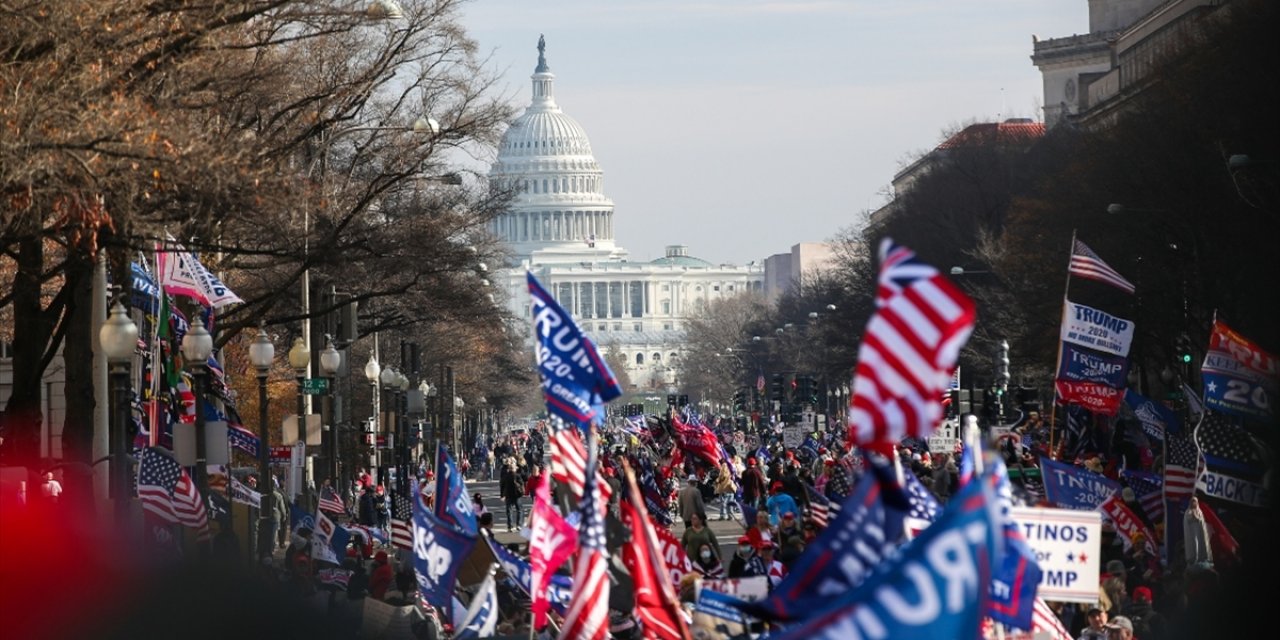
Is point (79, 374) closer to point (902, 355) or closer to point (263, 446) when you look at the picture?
point (263, 446)

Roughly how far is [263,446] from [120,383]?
7832 millimetres

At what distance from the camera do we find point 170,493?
2500 cm

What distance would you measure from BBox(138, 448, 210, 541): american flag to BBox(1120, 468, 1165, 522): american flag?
8.49 metres

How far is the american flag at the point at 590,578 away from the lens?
Answer: 464 inches

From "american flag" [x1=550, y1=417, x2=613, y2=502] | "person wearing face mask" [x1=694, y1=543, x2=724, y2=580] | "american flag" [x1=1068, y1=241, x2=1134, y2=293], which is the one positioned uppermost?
"american flag" [x1=1068, y1=241, x2=1134, y2=293]

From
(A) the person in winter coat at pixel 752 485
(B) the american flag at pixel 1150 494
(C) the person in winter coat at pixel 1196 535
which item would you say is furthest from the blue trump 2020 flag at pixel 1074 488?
(A) the person in winter coat at pixel 752 485

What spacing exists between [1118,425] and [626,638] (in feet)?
78.3

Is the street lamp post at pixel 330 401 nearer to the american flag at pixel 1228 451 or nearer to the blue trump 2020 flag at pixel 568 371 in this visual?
the american flag at pixel 1228 451

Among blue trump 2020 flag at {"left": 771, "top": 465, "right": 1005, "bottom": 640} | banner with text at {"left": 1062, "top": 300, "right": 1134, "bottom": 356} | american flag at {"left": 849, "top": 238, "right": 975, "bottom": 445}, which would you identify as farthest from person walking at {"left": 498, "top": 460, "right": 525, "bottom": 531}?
blue trump 2020 flag at {"left": 771, "top": 465, "right": 1005, "bottom": 640}

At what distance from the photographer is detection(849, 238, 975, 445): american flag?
8.12 metres

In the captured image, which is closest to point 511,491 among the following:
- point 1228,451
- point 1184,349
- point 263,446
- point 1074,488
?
point 1184,349

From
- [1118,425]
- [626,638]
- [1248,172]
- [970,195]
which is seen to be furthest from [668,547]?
[970,195]

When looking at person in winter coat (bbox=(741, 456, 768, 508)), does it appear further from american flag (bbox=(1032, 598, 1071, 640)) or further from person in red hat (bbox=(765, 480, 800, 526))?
american flag (bbox=(1032, 598, 1071, 640))

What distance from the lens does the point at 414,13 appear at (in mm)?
32031
